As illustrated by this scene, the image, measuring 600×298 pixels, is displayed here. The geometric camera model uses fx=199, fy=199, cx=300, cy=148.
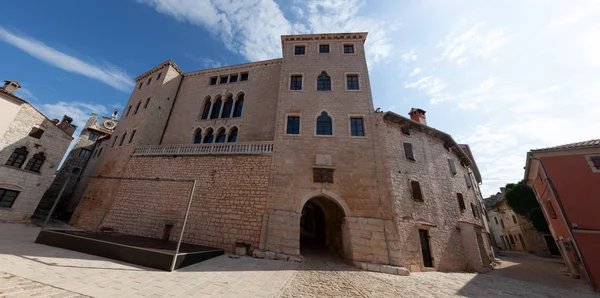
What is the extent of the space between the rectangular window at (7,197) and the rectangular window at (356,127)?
82.6 ft

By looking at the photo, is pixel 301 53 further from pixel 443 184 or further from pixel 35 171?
pixel 35 171

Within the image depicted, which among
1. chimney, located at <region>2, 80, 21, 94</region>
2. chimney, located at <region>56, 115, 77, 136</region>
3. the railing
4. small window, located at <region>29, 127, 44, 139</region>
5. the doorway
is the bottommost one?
the doorway

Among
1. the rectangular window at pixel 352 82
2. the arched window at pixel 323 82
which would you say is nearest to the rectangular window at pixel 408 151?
the rectangular window at pixel 352 82

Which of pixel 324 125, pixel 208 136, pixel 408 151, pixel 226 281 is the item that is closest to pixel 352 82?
pixel 324 125

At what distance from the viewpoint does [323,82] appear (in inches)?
599

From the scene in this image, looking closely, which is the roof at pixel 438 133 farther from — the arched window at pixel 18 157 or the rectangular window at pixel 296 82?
the arched window at pixel 18 157

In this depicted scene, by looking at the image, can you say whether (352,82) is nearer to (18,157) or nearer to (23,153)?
(23,153)

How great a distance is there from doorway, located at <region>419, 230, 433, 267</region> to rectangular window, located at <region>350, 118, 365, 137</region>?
22.4 feet

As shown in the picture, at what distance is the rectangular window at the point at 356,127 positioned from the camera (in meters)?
13.0

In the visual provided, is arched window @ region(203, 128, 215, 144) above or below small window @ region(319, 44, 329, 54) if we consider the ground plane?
below

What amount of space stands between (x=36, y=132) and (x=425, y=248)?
29.9m

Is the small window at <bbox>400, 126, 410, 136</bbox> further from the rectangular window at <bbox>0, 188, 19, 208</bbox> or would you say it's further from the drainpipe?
the rectangular window at <bbox>0, 188, 19, 208</bbox>

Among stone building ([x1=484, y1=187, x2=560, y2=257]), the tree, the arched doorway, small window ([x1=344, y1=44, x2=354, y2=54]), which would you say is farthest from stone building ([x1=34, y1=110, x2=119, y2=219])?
stone building ([x1=484, y1=187, x2=560, y2=257])

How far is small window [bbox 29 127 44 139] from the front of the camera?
16.0m
